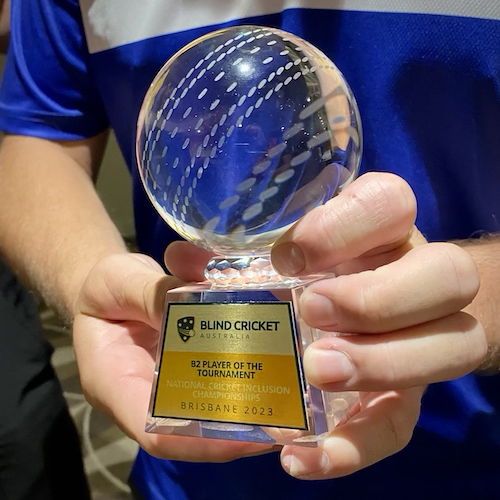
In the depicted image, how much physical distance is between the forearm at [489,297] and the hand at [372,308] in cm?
9

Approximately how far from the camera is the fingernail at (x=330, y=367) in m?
0.30

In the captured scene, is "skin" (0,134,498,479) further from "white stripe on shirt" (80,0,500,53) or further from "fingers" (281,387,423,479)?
"white stripe on shirt" (80,0,500,53)

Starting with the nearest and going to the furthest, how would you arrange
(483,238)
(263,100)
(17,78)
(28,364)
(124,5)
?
(263,100) → (483,238) → (124,5) → (17,78) → (28,364)

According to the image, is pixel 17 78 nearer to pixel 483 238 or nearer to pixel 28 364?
pixel 28 364

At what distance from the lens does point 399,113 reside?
50 centimetres

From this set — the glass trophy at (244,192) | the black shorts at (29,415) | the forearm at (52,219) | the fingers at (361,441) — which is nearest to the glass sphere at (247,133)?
the glass trophy at (244,192)

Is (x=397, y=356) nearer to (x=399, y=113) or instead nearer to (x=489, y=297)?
(x=489, y=297)

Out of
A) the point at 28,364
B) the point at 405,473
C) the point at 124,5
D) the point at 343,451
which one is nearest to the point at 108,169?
the point at 28,364

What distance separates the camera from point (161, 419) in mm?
358

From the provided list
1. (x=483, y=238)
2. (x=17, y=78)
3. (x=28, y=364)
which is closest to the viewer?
(x=483, y=238)

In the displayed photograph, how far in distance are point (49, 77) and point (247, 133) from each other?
501 mm

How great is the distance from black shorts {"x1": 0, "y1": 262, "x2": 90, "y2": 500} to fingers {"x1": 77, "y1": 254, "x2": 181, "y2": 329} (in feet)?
1.32

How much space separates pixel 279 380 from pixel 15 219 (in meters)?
0.54

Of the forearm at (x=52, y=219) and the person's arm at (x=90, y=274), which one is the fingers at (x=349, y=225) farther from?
the forearm at (x=52, y=219)
